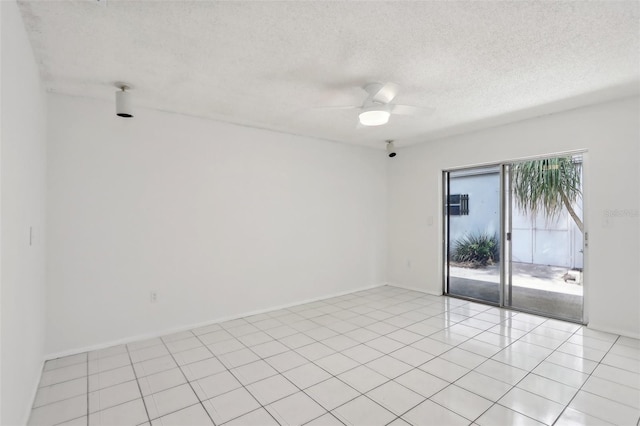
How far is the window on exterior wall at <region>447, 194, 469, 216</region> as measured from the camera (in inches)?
194

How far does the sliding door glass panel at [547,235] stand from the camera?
3916 millimetres

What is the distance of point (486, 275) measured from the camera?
188 inches

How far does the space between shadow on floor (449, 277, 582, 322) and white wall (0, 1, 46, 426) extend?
508 cm

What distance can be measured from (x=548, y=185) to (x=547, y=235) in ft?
2.18

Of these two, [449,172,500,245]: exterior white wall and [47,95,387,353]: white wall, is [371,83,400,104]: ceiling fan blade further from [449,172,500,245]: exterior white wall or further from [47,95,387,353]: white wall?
[449,172,500,245]: exterior white wall

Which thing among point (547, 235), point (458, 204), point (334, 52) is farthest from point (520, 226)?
point (334, 52)

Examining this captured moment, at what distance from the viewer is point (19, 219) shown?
6.08 feet

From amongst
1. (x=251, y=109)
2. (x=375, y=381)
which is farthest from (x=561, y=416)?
(x=251, y=109)

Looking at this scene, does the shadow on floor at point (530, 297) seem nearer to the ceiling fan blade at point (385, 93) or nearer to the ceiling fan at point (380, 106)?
the ceiling fan at point (380, 106)

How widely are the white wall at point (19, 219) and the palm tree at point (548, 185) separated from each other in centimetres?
511

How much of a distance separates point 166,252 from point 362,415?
264cm

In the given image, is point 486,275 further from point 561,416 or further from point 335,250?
point 561,416

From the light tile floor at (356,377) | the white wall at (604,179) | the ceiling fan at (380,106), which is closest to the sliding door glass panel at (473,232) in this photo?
the white wall at (604,179)

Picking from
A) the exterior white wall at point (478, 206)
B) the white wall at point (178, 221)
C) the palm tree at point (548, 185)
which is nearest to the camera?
the white wall at point (178, 221)
